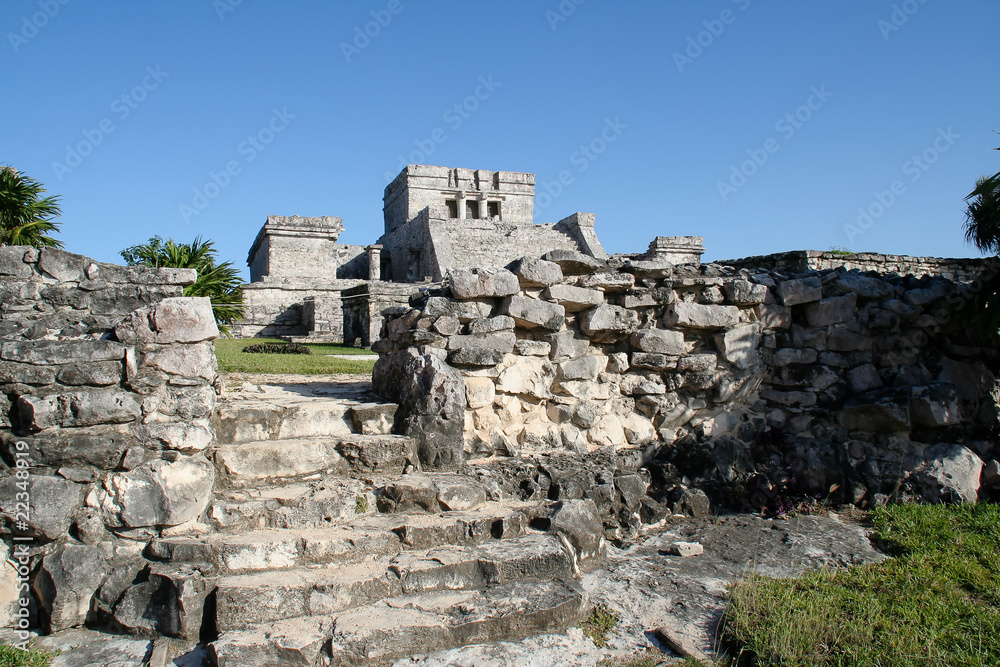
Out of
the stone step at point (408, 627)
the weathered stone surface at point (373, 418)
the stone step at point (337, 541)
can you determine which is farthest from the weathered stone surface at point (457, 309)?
the stone step at point (408, 627)

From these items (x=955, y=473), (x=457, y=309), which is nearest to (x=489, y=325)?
(x=457, y=309)

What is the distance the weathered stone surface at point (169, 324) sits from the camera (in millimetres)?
3328

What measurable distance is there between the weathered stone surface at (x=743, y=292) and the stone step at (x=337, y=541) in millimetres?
2659

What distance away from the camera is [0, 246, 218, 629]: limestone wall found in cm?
299

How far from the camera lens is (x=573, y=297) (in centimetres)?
480

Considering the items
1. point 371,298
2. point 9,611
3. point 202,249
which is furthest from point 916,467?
point 202,249

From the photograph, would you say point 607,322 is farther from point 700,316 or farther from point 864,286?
point 864,286

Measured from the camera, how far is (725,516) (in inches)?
178

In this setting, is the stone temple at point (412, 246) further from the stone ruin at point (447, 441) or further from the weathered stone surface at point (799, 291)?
the weathered stone surface at point (799, 291)

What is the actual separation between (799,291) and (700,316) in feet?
3.12

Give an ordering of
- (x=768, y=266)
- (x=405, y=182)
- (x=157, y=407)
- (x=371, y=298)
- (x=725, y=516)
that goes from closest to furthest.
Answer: (x=157, y=407)
(x=725, y=516)
(x=768, y=266)
(x=371, y=298)
(x=405, y=182)

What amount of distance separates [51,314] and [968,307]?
659 cm

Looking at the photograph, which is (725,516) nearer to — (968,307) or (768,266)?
(968,307)

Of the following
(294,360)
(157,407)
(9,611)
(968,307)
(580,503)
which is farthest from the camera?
(294,360)
